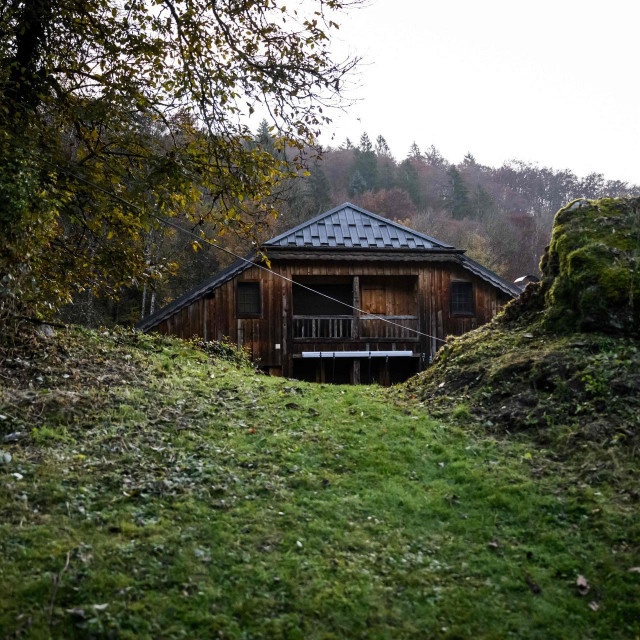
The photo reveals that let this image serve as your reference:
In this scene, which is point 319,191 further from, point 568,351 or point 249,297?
point 568,351

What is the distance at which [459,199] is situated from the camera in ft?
167

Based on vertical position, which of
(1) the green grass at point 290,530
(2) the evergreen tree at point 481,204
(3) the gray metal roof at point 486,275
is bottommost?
(1) the green grass at point 290,530

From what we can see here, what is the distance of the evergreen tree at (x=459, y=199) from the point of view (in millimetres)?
50094

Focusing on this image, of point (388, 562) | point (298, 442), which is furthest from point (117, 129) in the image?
point (388, 562)

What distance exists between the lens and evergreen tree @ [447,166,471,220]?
50.1 m

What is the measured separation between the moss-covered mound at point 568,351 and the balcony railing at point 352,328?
8.30m

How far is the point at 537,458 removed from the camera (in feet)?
17.6

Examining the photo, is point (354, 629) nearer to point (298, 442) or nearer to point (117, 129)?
point (298, 442)

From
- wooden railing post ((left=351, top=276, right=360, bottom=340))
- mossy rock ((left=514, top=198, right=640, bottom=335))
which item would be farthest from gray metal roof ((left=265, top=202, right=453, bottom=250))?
mossy rock ((left=514, top=198, right=640, bottom=335))

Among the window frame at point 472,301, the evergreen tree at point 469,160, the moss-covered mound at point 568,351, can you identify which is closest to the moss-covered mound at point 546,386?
the moss-covered mound at point 568,351

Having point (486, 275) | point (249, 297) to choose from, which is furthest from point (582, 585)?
point (486, 275)

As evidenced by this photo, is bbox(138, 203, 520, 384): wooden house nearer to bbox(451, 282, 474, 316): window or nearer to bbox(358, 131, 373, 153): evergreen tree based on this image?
bbox(451, 282, 474, 316): window

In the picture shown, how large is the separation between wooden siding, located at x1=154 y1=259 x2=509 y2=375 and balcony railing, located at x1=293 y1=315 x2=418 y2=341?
183 millimetres

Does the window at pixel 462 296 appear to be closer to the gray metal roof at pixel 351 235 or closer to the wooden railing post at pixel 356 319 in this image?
the gray metal roof at pixel 351 235
